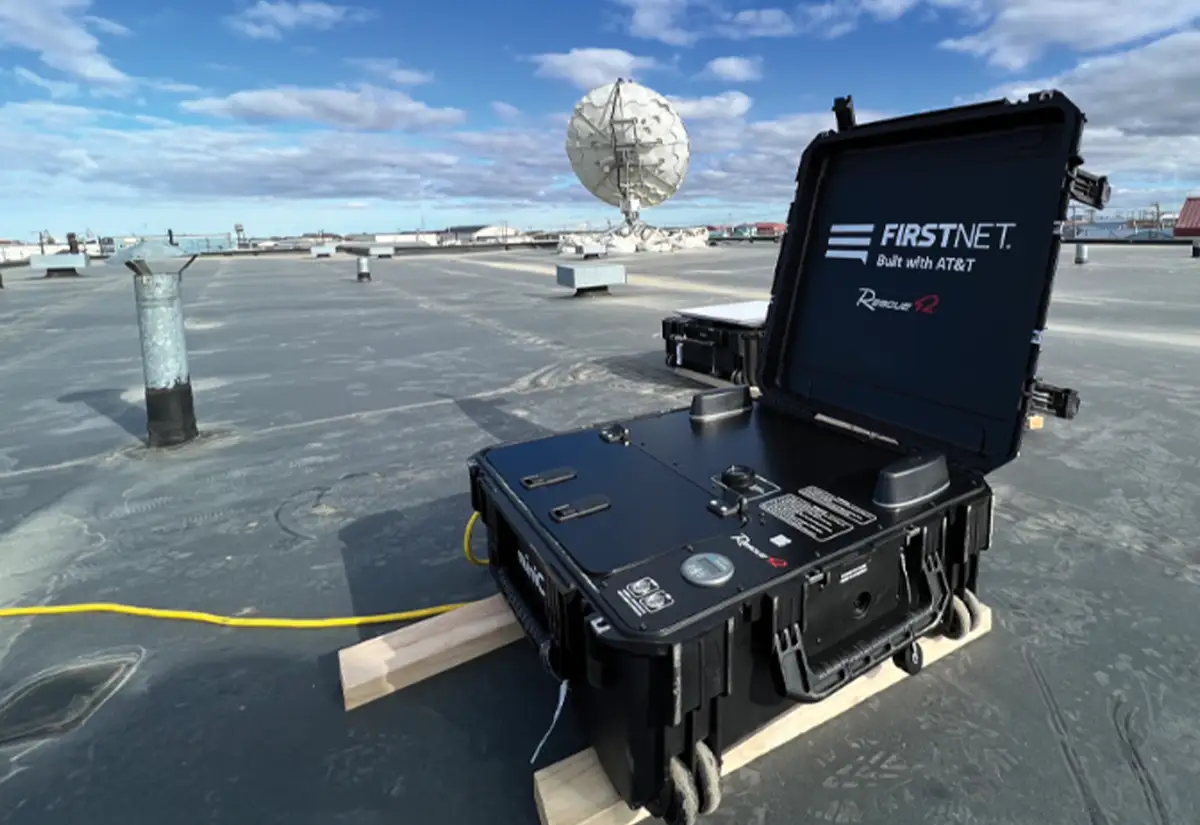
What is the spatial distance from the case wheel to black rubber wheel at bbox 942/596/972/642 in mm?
1135

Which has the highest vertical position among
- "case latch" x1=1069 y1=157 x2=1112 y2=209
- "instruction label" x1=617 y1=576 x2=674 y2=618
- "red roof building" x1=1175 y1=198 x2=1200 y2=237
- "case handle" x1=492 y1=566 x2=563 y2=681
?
"red roof building" x1=1175 y1=198 x2=1200 y2=237

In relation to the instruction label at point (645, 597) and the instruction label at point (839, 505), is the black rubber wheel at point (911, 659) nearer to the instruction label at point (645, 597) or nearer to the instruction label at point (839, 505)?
the instruction label at point (839, 505)

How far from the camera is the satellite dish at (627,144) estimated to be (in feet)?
127

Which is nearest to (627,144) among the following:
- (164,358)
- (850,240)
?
(164,358)

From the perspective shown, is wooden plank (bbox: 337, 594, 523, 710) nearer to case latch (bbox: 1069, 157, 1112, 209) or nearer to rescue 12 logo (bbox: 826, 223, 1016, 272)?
rescue 12 logo (bbox: 826, 223, 1016, 272)

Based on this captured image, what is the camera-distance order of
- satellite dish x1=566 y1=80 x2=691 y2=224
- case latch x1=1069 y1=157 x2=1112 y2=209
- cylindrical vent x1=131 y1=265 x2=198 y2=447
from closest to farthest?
case latch x1=1069 y1=157 x2=1112 y2=209 → cylindrical vent x1=131 y1=265 x2=198 y2=447 → satellite dish x1=566 y1=80 x2=691 y2=224

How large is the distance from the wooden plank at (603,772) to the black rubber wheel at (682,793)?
155 mm

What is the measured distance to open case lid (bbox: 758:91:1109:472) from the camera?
2.13 m

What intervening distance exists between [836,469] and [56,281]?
1118 inches

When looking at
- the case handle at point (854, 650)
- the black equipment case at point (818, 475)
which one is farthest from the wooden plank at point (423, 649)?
the case handle at point (854, 650)

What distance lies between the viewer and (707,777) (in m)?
1.52

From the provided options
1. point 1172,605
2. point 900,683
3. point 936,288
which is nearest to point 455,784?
point 900,683

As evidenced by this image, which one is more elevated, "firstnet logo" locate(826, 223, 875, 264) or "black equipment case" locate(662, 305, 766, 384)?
"firstnet logo" locate(826, 223, 875, 264)

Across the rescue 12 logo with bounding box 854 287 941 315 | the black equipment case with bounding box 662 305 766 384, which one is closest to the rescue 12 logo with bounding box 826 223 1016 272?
the rescue 12 logo with bounding box 854 287 941 315
